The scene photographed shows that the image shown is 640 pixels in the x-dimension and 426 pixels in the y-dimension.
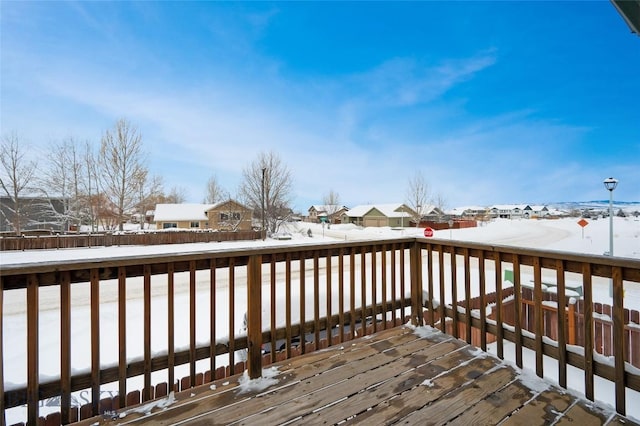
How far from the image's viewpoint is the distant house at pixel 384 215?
131 ft

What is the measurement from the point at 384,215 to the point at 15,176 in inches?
1410

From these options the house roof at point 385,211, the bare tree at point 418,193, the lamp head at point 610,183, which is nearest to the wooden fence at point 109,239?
the bare tree at point 418,193

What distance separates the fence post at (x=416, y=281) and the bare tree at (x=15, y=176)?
20.8 metres

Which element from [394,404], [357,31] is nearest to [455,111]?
[357,31]

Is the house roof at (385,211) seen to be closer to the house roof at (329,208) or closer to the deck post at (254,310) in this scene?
the house roof at (329,208)

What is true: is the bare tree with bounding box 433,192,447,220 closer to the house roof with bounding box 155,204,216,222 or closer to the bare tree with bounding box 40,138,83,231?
the house roof with bounding box 155,204,216,222

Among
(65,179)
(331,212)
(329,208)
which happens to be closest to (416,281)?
(65,179)

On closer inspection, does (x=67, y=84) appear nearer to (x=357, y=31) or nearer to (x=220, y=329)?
(x=220, y=329)

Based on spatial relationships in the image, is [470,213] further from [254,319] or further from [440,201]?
[254,319]

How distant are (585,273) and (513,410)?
3.03ft

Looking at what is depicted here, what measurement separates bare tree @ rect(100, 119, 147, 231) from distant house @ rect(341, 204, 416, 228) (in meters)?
29.2

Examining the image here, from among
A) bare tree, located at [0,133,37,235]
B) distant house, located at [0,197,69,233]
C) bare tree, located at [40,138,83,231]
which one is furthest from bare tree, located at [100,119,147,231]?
bare tree, located at [0,133,37,235]

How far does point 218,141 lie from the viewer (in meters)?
17.7

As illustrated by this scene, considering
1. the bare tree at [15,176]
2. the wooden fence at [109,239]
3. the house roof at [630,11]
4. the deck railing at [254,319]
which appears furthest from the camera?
the bare tree at [15,176]
